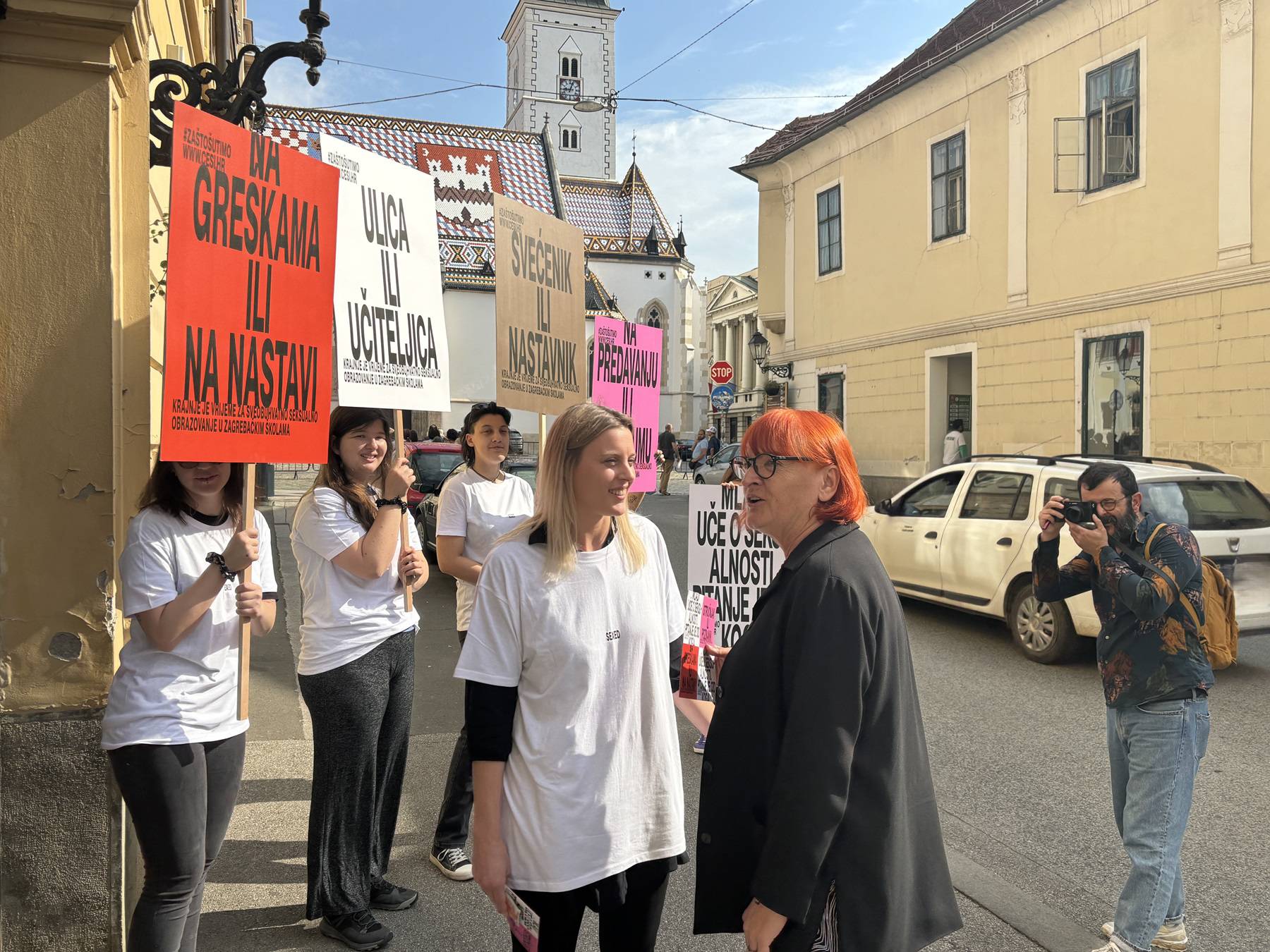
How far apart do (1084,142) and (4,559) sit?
18.1m

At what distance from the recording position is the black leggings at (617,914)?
93.7 inches

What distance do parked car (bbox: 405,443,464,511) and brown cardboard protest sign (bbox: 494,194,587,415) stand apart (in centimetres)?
898

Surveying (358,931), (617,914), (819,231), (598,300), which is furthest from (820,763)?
(598,300)

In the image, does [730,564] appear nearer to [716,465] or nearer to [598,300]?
[716,465]

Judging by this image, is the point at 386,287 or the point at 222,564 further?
the point at 386,287

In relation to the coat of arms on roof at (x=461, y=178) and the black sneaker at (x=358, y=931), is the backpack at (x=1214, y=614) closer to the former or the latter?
the black sneaker at (x=358, y=931)

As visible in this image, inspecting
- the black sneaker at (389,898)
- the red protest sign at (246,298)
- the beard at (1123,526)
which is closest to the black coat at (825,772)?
the red protest sign at (246,298)

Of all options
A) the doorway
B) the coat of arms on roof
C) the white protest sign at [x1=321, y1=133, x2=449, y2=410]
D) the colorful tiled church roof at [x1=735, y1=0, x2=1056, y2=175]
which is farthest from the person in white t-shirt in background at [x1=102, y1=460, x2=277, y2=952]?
the coat of arms on roof

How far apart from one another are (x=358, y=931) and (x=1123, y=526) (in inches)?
121

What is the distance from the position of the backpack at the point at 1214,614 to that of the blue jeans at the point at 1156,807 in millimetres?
209

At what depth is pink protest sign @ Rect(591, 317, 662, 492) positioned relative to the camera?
235 inches

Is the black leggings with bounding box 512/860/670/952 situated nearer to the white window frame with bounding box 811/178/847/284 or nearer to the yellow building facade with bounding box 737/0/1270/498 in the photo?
the yellow building facade with bounding box 737/0/1270/498

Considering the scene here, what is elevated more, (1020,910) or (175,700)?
(175,700)

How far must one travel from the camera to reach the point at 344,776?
3.55 metres
